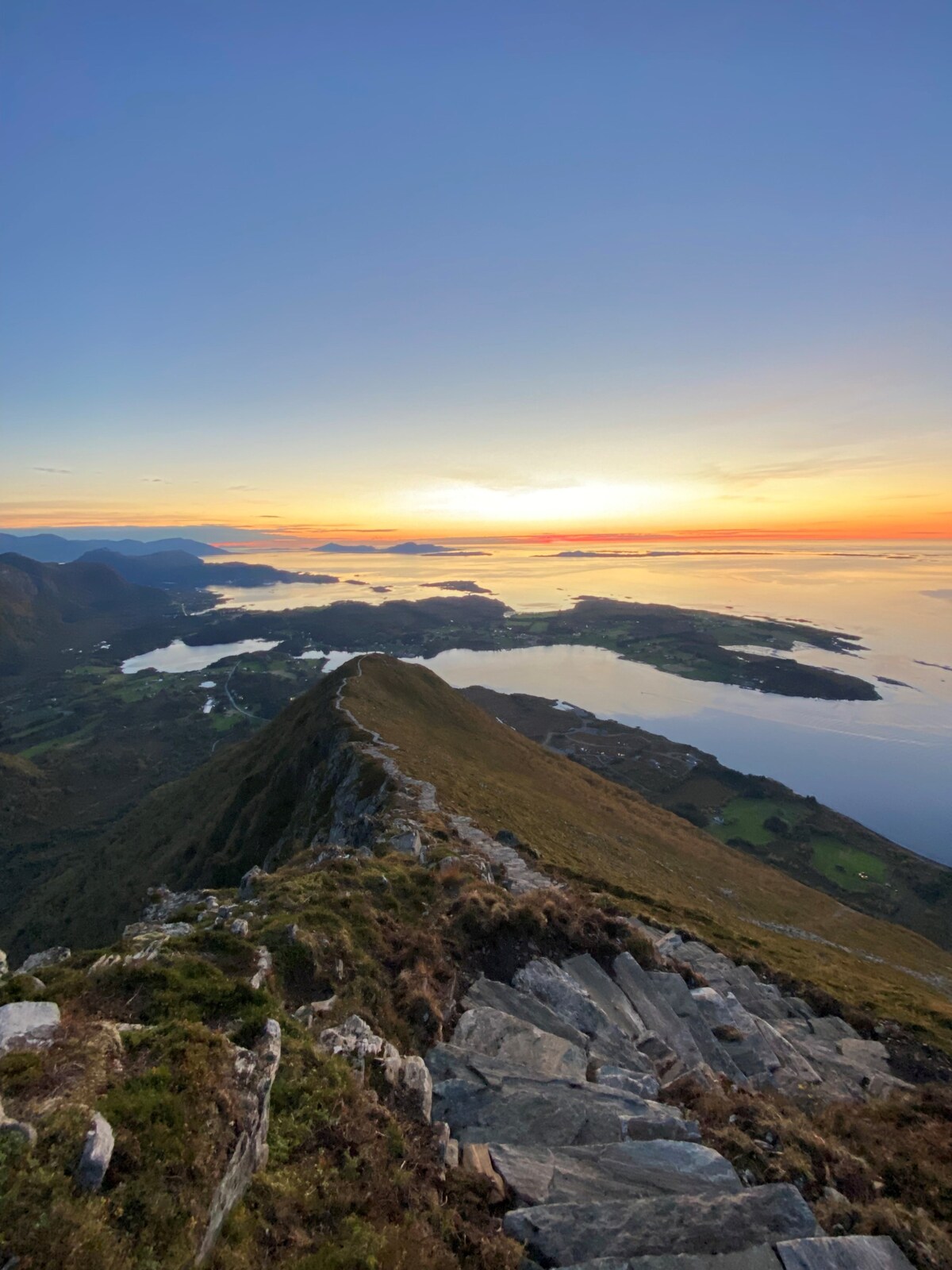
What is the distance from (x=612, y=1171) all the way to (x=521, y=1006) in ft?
18.9

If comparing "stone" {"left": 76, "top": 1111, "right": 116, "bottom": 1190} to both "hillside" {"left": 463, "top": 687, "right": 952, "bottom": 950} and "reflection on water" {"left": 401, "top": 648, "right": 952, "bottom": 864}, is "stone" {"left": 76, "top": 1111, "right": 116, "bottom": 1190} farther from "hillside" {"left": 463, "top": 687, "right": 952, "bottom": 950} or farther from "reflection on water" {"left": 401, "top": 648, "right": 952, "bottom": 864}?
"reflection on water" {"left": 401, "top": 648, "right": 952, "bottom": 864}

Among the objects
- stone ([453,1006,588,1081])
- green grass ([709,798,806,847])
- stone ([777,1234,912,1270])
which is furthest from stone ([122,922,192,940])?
green grass ([709,798,806,847])

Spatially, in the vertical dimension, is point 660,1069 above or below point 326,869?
below

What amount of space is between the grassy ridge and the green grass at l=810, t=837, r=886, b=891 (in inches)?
897

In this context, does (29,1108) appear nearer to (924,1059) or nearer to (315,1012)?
(315,1012)

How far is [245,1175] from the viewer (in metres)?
8.07

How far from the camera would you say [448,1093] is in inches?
470

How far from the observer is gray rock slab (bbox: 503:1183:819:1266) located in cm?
869

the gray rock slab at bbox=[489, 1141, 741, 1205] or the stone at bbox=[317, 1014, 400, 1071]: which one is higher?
the stone at bbox=[317, 1014, 400, 1071]

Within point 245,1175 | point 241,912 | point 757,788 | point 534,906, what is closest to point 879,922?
point 757,788

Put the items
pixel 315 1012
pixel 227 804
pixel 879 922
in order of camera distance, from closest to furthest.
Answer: pixel 315 1012 < pixel 227 804 < pixel 879 922

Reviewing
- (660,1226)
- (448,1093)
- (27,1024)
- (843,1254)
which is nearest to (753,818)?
(843,1254)

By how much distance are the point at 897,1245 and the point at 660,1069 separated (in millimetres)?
6407

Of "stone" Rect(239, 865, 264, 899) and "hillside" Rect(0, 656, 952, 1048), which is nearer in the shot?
"stone" Rect(239, 865, 264, 899)
